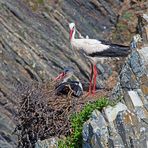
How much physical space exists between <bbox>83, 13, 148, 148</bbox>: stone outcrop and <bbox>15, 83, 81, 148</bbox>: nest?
1.68 m

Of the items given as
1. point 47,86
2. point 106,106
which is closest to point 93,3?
point 47,86

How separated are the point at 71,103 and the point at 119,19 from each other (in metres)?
14.4

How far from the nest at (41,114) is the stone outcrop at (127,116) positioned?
168cm

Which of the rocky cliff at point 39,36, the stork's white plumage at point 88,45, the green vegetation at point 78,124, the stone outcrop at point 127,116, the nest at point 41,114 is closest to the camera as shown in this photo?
the stone outcrop at point 127,116

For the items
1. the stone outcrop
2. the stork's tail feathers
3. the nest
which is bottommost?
the stone outcrop

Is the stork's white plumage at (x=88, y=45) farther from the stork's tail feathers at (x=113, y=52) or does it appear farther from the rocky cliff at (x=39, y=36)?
the rocky cliff at (x=39, y=36)

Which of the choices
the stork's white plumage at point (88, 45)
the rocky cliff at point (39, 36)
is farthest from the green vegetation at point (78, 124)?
the rocky cliff at point (39, 36)

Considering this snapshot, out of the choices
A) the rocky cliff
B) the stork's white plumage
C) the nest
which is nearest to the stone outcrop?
the nest

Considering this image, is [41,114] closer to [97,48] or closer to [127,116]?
[127,116]

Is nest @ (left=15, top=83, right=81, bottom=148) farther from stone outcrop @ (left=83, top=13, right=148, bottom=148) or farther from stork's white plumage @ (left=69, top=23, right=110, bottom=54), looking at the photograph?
stork's white plumage @ (left=69, top=23, right=110, bottom=54)

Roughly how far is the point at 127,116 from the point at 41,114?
12.1 feet

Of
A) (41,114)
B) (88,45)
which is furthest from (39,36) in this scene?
(41,114)

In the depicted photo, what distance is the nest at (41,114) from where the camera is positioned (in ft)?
63.4

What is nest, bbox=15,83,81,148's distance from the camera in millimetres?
19312
